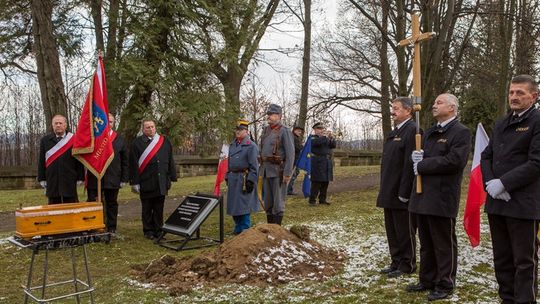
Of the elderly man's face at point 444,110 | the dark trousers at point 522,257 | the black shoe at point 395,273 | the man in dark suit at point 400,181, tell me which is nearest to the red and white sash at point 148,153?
the man in dark suit at point 400,181

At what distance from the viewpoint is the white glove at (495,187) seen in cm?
437

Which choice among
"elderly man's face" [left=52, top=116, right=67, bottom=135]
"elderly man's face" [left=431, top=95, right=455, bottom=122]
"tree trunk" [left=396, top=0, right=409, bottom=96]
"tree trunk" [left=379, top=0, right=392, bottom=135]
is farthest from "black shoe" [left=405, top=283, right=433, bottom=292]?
"tree trunk" [left=379, top=0, right=392, bottom=135]

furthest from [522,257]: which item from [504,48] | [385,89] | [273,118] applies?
[385,89]

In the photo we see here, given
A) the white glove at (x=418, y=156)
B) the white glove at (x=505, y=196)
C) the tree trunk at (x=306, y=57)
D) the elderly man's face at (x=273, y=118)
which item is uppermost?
the tree trunk at (x=306, y=57)

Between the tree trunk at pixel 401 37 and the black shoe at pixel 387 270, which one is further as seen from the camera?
the tree trunk at pixel 401 37

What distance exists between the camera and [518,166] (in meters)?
4.35

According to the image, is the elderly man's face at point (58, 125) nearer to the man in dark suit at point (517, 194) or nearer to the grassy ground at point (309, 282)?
the grassy ground at point (309, 282)

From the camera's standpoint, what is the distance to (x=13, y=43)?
1431cm

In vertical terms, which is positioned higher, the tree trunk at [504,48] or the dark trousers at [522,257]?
the tree trunk at [504,48]

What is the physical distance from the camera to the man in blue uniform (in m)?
8.61

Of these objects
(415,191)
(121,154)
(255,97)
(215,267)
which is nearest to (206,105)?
(121,154)

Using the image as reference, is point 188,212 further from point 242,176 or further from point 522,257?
point 522,257

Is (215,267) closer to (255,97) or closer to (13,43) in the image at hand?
(13,43)

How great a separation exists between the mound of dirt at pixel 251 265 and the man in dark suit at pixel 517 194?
2072 mm
